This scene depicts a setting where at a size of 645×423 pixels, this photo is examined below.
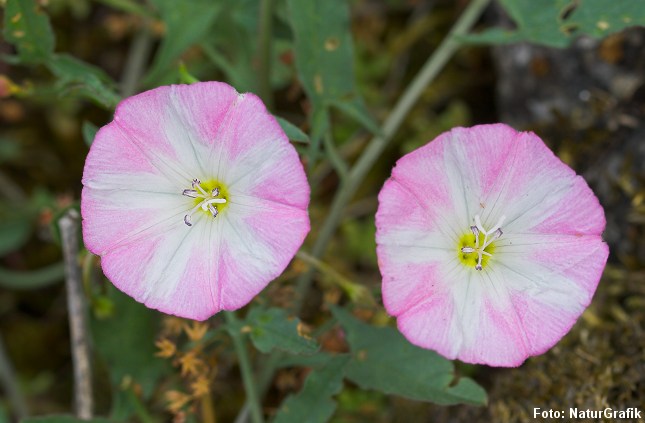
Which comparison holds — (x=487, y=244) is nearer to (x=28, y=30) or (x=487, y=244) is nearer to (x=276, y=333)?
(x=276, y=333)

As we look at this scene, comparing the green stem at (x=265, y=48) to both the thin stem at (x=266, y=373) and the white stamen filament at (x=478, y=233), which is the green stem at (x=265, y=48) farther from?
the white stamen filament at (x=478, y=233)

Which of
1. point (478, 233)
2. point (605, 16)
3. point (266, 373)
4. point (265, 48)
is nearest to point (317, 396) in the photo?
point (266, 373)

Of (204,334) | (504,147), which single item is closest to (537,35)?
(504,147)

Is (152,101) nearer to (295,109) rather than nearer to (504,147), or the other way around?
(504,147)

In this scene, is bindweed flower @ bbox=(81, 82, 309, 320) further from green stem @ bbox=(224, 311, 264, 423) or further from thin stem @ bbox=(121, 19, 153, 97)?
thin stem @ bbox=(121, 19, 153, 97)

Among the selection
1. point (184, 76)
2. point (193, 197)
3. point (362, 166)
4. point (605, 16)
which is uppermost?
point (605, 16)
